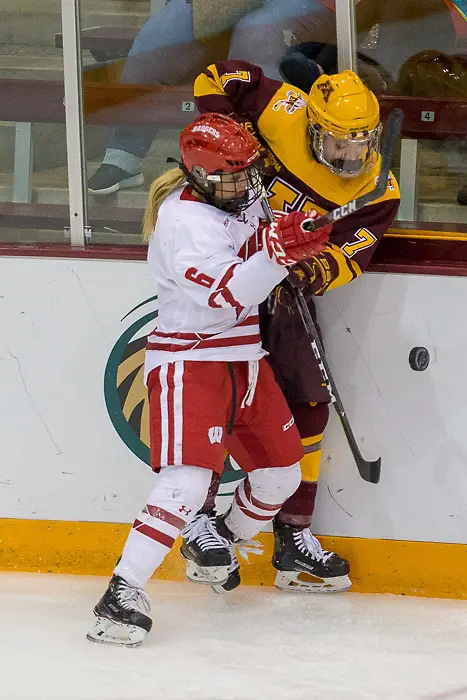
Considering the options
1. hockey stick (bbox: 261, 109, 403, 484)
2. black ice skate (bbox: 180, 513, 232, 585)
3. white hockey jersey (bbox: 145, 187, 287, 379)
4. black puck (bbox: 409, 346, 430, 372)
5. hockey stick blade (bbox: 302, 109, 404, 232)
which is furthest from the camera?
black puck (bbox: 409, 346, 430, 372)

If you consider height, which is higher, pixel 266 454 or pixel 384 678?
pixel 266 454

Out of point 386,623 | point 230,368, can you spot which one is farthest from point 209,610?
point 230,368

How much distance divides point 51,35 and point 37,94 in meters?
0.15

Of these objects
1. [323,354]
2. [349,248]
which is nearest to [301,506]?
[323,354]

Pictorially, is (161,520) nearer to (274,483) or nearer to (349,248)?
(274,483)

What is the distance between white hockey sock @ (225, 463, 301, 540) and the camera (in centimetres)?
255

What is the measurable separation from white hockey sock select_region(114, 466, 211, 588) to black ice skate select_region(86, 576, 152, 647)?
0.03 metres

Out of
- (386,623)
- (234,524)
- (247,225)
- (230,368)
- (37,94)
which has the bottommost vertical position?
(386,623)

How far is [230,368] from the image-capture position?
2.47 m

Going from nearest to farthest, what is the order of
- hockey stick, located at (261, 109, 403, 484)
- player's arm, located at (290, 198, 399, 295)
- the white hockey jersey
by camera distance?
the white hockey jersey < hockey stick, located at (261, 109, 403, 484) < player's arm, located at (290, 198, 399, 295)

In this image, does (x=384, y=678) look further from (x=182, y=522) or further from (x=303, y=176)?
(x=303, y=176)

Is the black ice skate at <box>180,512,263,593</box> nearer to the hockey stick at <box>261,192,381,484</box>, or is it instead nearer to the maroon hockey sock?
the maroon hockey sock

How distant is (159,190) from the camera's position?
8.25 ft

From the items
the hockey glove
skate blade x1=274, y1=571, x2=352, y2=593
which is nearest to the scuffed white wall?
skate blade x1=274, y1=571, x2=352, y2=593
